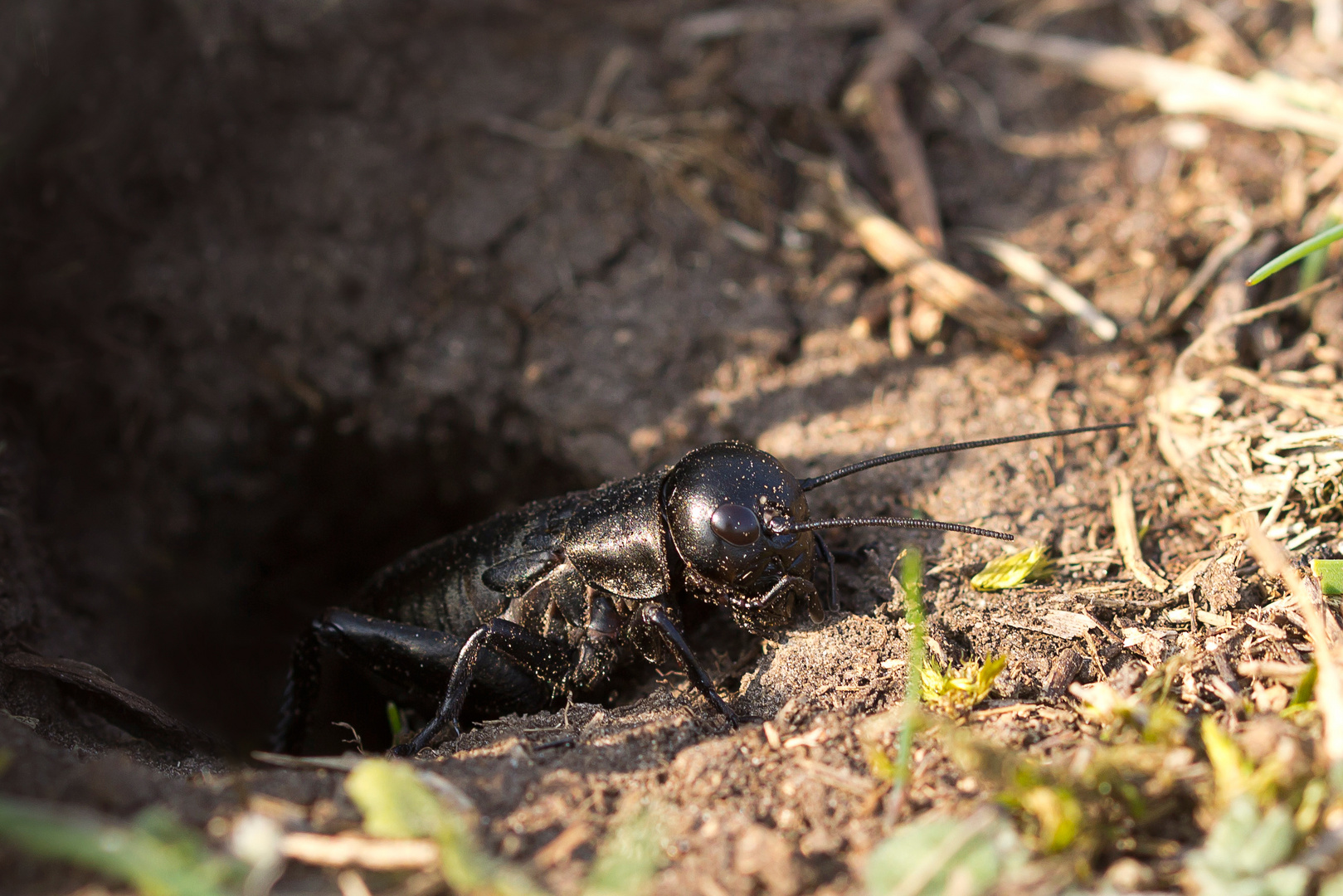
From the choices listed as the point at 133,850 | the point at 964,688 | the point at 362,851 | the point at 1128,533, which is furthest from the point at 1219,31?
the point at 133,850

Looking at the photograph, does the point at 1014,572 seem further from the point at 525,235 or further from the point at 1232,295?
the point at 525,235

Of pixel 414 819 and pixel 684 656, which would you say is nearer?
pixel 414 819

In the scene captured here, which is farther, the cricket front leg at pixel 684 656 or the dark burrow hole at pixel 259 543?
the dark burrow hole at pixel 259 543

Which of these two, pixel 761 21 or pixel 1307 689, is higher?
pixel 761 21

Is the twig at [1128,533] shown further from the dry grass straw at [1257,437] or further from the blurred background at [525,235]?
the blurred background at [525,235]

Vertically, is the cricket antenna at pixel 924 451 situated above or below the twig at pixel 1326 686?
above

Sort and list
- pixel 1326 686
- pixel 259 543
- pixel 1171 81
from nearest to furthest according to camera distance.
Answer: pixel 1326 686 < pixel 1171 81 < pixel 259 543

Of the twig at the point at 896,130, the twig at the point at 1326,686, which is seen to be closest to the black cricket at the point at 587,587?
the twig at the point at 1326,686
